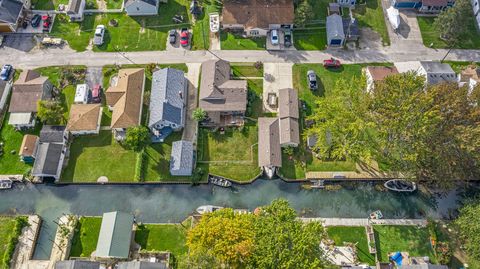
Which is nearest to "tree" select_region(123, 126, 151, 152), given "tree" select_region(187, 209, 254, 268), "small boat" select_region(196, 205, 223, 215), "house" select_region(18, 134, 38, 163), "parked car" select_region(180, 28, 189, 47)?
"small boat" select_region(196, 205, 223, 215)

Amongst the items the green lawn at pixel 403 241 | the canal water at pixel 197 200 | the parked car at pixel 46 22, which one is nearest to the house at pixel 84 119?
the canal water at pixel 197 200

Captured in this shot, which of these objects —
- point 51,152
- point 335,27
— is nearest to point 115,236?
point 51,152

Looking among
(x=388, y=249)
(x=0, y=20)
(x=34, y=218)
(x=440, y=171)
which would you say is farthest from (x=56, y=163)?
(x=440, y=171)

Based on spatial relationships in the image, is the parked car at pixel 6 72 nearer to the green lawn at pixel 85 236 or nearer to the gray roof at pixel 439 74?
the green lawn at pixel 85 236

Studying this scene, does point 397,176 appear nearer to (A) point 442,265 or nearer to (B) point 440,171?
(B) point 440,171

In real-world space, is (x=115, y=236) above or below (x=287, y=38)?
below

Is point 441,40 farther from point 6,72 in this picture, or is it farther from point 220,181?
point 6,72
